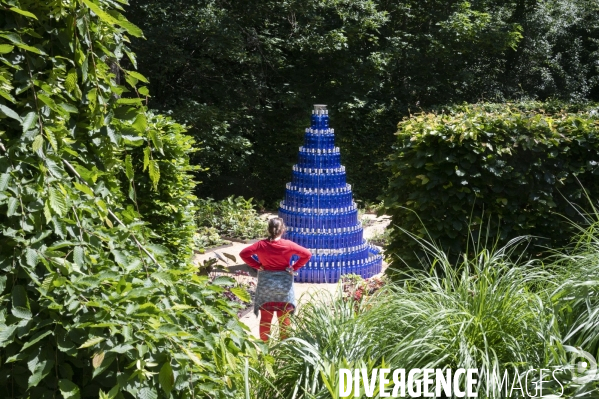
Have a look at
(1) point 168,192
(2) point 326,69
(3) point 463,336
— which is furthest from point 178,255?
(2) point 326,69

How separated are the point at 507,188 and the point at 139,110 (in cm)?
426

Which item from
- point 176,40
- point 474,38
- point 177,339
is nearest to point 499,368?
point 177,339

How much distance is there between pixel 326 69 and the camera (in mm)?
17266

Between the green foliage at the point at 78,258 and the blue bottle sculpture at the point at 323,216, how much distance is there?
694 centimetres

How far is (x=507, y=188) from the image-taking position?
6.40 meters

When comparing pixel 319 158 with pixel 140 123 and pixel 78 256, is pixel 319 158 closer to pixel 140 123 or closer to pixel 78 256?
pixel 140 123

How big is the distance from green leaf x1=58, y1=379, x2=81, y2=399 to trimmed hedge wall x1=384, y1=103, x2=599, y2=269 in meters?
4.18

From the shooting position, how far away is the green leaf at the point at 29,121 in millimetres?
2566

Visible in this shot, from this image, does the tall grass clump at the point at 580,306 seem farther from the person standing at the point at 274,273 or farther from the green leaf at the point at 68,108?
the person standing at the point at 274,273

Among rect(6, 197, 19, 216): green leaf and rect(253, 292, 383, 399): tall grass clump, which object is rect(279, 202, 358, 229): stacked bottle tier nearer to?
rect(253, 292, 383, 399): tall grass clump

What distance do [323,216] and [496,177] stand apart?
3973 mm

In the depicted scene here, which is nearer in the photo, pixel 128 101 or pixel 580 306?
pixel 128 101

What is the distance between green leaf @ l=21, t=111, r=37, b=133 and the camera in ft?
8.42

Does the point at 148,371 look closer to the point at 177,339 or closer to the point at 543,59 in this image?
the point at 177,339
